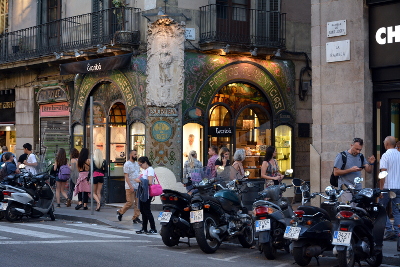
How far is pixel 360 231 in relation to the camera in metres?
9.37

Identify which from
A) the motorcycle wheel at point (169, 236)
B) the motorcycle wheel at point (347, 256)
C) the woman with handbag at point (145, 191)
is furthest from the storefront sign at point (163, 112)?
the motorcycle wheel at point (347, 256)

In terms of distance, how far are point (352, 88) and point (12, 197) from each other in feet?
27.0

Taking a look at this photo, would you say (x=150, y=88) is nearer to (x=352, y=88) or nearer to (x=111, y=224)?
(x=111, y=224)

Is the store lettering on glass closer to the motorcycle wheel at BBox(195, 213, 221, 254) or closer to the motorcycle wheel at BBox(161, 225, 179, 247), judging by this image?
the motorcycle wheel at BBox(161, 225, 179, 247)

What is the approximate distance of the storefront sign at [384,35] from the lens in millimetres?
13656

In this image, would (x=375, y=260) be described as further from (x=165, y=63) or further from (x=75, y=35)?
(x=75, y=35)

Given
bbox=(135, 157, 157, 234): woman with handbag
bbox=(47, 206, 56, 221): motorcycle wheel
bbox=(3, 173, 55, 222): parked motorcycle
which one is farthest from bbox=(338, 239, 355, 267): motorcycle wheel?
bbox=(47, 206, 56, 221): motorcycle wheel

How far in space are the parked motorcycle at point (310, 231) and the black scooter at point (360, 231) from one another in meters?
0.33

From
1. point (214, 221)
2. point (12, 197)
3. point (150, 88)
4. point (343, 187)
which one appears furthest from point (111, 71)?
point (343, 187)

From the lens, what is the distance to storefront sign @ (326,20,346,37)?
1447 cm

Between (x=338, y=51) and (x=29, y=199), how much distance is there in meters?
8.02

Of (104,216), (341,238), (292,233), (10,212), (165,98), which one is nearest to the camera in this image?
(341,238)

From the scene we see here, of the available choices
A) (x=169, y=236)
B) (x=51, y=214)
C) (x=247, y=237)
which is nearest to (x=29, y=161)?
(x=51, y=214)

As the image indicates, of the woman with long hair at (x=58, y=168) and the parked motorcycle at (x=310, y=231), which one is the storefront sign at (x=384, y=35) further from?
the woman with long hair at (x=58, y=168)
